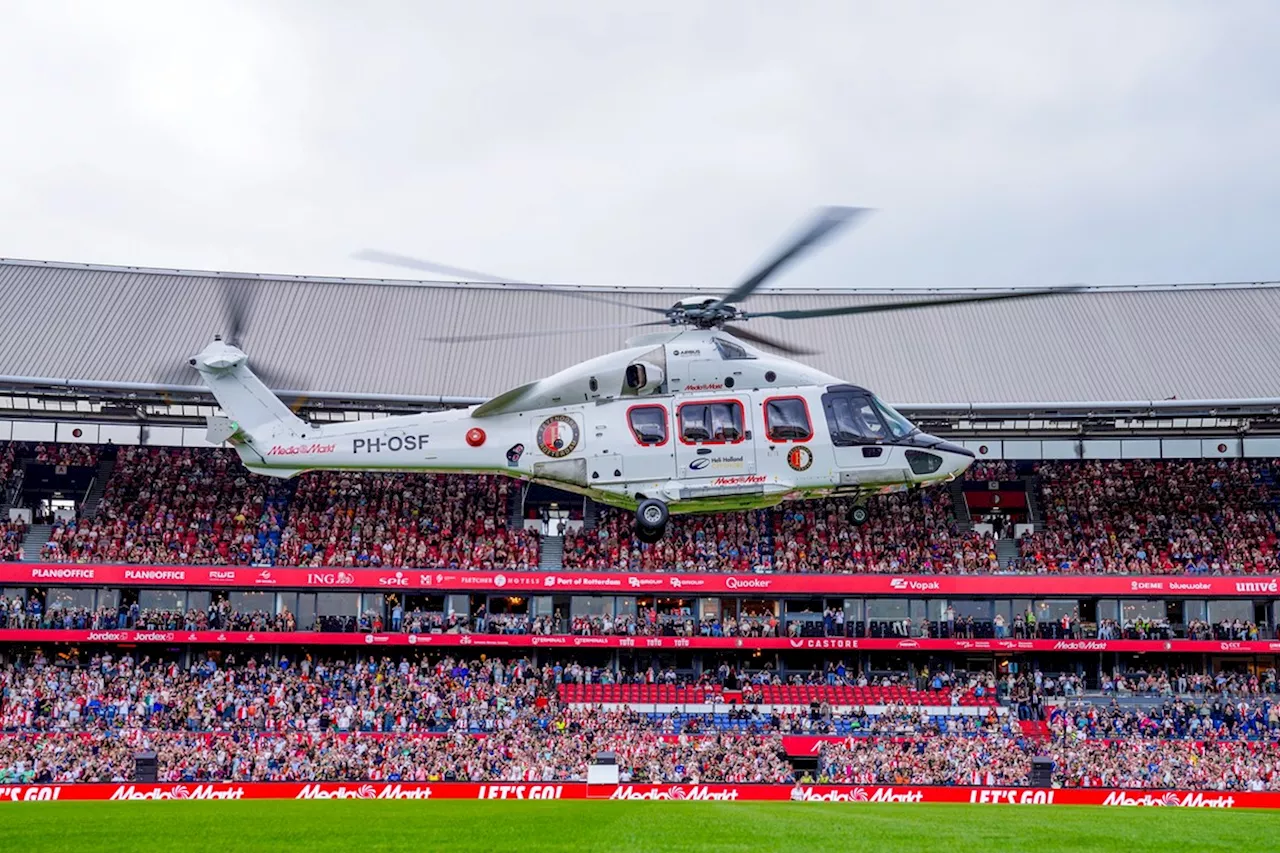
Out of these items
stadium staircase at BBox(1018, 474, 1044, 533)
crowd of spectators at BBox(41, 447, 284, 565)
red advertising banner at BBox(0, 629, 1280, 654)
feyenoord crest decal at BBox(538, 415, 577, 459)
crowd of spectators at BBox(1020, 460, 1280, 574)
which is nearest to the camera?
feyenoord crest decal at BBox(538, 415, 577, 459)

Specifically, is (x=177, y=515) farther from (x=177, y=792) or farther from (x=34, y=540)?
(x=177, y=792)

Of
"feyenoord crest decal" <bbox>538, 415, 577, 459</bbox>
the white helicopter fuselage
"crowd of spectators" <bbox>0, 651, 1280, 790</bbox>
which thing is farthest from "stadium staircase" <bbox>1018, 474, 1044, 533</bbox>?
"feyenoord crest decal" <bbox>538, 415, 577, 459</bbox>

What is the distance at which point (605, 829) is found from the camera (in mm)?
19953

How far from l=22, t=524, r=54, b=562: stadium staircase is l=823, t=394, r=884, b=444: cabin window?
32.4 meters

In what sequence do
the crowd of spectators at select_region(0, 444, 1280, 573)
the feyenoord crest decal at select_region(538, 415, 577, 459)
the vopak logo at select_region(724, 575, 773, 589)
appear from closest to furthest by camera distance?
1. the feyenoord crest decal at select_region(538, 415, 577, 459)
2. the vopak logo at select_region(724, 575, 773, 589)
3. the crowd of spectators at select_region(0, 444, 1280, 573)

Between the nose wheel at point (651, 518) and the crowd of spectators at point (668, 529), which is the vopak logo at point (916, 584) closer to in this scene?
the crowd of spectators at point (668, 529)

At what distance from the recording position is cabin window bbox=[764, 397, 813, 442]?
993 inches

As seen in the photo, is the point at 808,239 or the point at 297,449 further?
the point at 297,449

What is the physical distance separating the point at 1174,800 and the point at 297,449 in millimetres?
25029

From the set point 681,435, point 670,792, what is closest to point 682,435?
point 681,435

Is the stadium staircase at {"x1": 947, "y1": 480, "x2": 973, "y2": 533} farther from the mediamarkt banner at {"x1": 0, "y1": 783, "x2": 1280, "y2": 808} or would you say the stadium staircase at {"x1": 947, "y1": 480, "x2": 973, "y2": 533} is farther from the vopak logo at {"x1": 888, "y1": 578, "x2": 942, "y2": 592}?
the mediamarkt banner at {"x1": 0, "y1": 783, "x2": 1280, "y2": 808}

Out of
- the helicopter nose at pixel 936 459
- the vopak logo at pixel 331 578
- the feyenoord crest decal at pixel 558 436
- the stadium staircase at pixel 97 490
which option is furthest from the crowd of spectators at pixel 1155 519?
the stadium staircase at pixel 97 490

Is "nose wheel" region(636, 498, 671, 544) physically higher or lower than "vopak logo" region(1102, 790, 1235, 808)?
higher

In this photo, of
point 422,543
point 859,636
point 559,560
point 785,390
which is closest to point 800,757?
point 859,636
